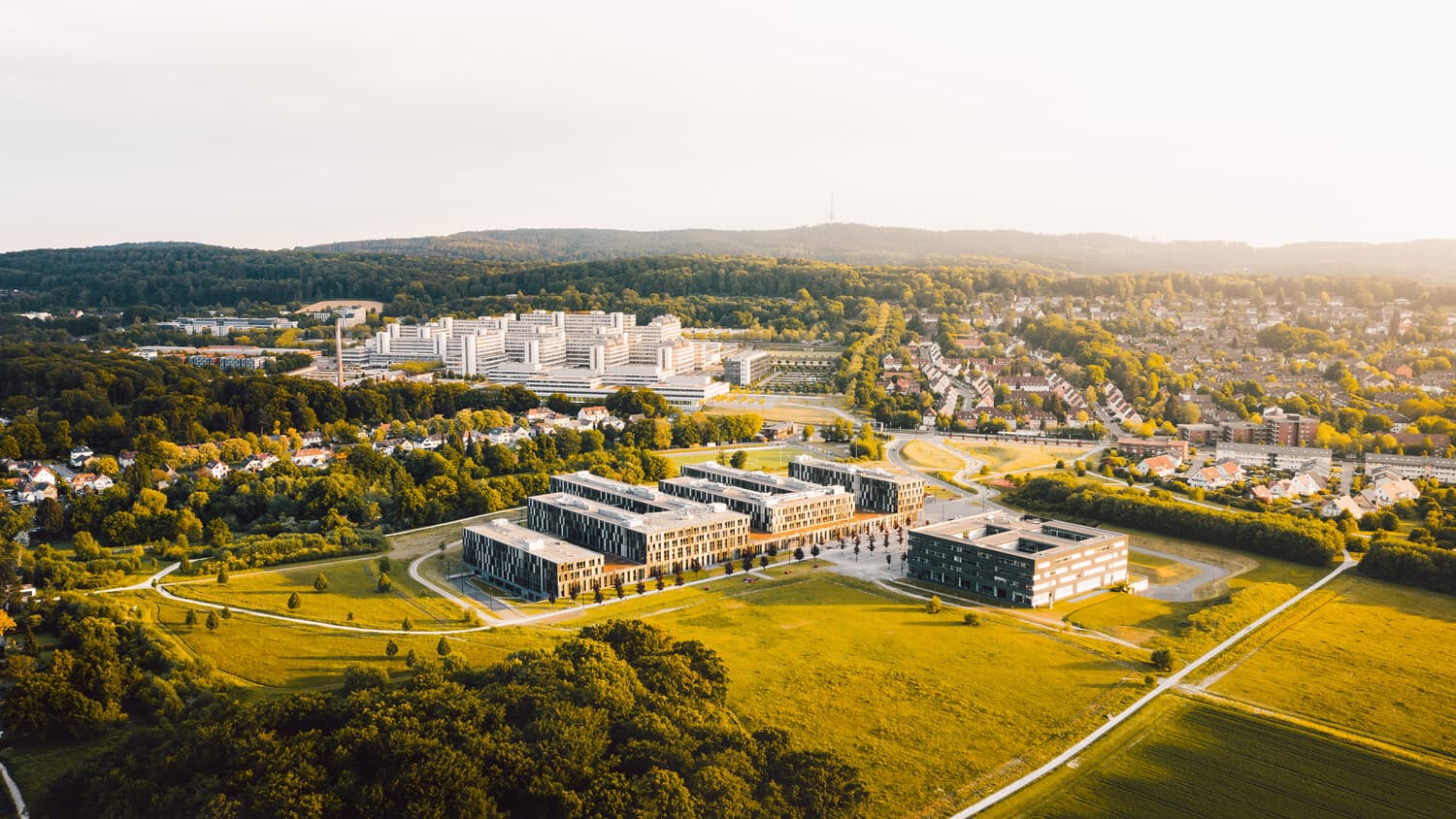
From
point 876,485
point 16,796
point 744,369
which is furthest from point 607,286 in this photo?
point 16,796

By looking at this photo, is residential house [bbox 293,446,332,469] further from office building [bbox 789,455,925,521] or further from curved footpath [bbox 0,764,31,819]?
curved footpath [bbox 0,764,31,819]

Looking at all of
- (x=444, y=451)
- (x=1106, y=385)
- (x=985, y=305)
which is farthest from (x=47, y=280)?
(x=1106, y=385)

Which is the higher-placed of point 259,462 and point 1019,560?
point 259,462

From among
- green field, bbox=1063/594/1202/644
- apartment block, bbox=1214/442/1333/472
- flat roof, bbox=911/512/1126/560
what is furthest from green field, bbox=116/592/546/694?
apartment block, bbox=1214/442/1333/472

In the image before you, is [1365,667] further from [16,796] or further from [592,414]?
[592,414]

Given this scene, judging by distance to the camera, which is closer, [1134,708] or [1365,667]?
[1134,708]

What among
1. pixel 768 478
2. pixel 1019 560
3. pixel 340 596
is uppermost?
pixel 768 478

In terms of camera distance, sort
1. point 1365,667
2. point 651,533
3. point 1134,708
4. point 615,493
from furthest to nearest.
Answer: point 615,493 → point 651,533 → point 1365,667 → point 1134,708
